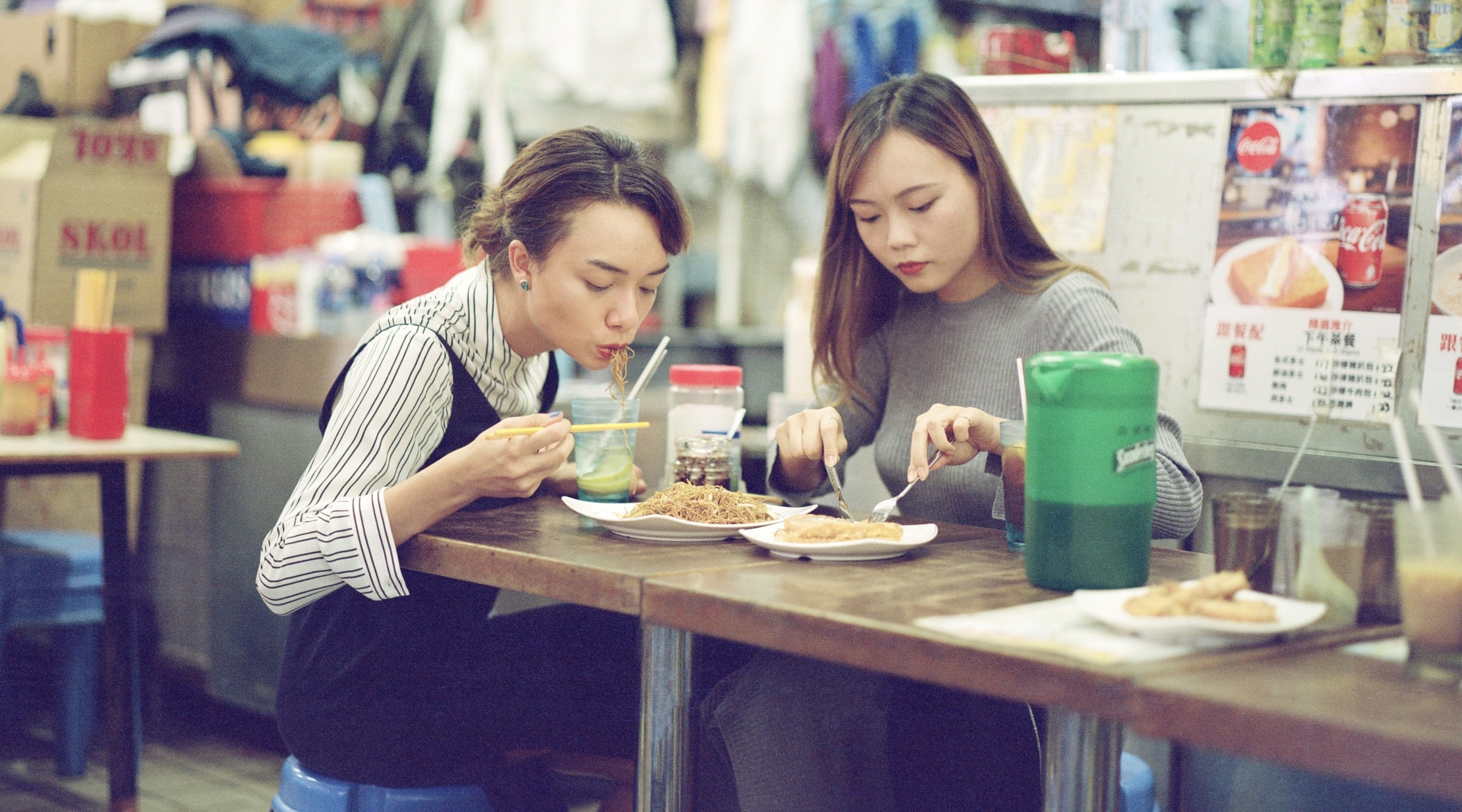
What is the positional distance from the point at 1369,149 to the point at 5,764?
358cm

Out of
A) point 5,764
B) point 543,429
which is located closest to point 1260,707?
point 543,429

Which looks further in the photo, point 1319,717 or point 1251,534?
point 1251,534

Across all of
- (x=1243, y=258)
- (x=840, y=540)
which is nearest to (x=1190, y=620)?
(x=840, y=540)

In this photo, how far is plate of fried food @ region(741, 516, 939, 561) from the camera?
1632 mm

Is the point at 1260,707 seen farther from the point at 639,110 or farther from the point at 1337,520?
the point at 639,110

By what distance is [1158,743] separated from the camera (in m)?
2.59

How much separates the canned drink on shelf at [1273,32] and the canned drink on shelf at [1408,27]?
0.54ft

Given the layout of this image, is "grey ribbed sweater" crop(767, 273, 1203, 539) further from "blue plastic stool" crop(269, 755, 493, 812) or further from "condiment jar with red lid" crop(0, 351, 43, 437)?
"condiment jar with red lid" crop(0, 351, 43, 437)

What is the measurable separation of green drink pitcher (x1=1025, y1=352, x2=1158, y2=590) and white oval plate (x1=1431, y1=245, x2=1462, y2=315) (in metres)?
1.10

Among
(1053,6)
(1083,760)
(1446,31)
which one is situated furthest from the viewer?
(1053,6)

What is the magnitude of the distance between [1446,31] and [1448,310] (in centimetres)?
46

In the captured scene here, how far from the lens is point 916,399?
2400 mm

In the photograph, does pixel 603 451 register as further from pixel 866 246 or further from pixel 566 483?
pixel 866 246

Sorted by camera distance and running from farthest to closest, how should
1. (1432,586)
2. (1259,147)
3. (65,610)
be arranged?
(65,610) → (1259,147) → (1432,586)
